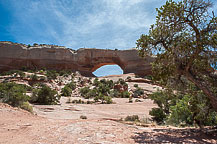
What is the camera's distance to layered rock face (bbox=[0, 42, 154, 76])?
45.3 metres

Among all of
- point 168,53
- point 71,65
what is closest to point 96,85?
point 71,65

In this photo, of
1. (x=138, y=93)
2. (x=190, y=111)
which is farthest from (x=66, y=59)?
(x=190, y=111)

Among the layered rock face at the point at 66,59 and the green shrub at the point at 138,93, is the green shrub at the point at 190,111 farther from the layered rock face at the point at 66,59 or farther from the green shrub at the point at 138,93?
the layered rock face at the point at 66,59

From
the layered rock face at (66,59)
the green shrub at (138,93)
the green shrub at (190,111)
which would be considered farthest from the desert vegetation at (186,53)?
the layered rock face at (66,59)

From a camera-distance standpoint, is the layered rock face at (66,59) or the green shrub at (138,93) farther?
the layered rock face at (66,59)

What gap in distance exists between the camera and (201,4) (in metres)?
6.85

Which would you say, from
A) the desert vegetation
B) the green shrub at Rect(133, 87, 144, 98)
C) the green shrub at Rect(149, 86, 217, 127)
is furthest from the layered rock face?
the desert vegetation

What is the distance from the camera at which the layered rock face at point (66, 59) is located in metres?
45.3

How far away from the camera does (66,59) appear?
156 feet

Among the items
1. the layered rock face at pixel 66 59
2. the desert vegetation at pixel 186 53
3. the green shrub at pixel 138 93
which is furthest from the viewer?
the layered rock face at pixel 66 59

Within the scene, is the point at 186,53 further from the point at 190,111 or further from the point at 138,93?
the point at 138,93

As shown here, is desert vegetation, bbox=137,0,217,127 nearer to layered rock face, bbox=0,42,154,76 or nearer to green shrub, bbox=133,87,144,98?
green shrub, bbox=133,87,144,98

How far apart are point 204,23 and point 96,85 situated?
30.0m

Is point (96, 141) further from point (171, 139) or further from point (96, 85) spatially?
point (96, 85)
